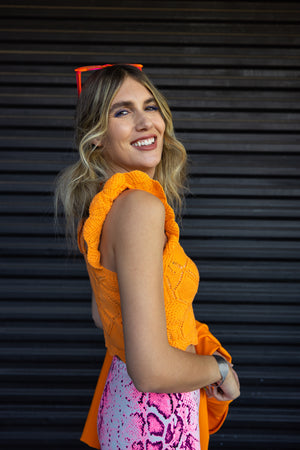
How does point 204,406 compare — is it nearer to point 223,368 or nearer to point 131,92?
point 223,368

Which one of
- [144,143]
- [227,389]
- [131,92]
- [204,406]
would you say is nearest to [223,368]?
[227,389]

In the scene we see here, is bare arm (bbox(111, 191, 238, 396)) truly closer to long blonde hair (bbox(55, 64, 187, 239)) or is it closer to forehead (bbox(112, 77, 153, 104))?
long blonde hair (bbox(55, 64, 187, 239))

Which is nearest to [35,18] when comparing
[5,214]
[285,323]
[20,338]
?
[5,214]

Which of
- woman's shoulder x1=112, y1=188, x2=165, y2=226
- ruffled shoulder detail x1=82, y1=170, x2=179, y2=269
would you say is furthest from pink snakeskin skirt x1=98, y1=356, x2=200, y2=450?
woman's shoulder x1=112, y1=188, x2=165, y2=226

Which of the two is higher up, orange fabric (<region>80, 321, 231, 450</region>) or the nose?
the nose

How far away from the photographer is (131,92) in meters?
1.72

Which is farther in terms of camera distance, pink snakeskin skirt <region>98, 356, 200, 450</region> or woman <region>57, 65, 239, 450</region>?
pink snakeskin skirt <region>98, 356, 200, 450</region>

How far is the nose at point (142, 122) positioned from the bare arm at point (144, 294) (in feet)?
1.69

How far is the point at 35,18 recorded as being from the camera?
10.2ft

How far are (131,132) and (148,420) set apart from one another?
1095 millimetres

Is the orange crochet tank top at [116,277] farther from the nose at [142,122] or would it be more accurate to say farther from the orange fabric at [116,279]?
the nose at [142,122]

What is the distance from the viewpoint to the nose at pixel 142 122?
1.68 meters

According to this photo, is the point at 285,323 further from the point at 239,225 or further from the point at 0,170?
the point at 0,170

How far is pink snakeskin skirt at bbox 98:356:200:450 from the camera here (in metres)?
1.38
